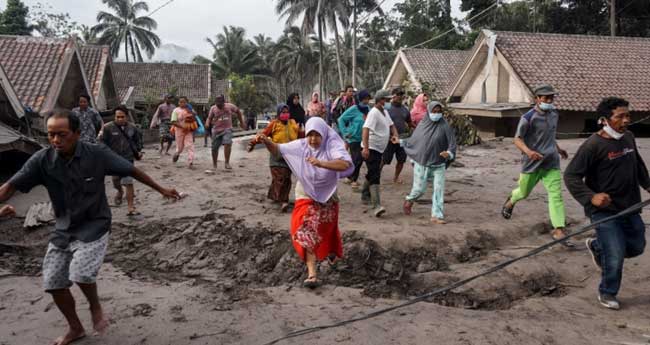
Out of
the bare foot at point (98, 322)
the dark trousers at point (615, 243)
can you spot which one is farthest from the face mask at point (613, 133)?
the bare foot at point (98, 322)

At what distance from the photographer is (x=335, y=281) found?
197 inches

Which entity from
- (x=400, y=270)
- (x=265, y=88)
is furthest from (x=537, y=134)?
(x=265, y=88)

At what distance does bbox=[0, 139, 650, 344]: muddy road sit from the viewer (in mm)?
3730

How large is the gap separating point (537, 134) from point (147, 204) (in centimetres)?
570

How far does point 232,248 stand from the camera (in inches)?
235

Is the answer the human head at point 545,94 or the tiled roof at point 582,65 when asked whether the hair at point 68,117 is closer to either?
the human head at point 545,94

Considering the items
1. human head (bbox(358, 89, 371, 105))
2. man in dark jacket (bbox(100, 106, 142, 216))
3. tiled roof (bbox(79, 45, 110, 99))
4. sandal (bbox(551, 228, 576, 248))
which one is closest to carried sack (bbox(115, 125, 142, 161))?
man in dark jacket (bbox(100, 106, 142, 216))

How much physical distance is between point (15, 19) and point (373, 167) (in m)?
35.3

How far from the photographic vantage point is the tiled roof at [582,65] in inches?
714

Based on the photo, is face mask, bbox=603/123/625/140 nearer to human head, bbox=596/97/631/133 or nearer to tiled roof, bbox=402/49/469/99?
human head, bbox=596/97/631/133

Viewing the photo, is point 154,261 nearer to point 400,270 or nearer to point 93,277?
point 93,277

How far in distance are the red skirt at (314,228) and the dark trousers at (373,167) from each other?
2220mm

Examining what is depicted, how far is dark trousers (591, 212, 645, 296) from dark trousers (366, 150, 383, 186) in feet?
10.5

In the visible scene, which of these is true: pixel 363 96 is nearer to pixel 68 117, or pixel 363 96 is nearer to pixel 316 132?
pixel 316 132
